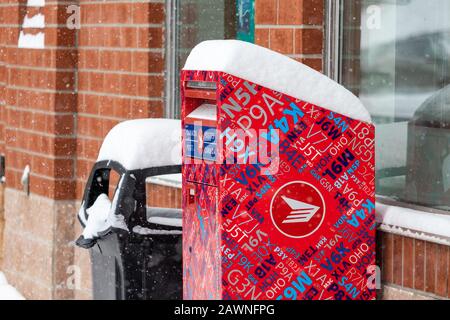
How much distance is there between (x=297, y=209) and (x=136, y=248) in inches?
40.3

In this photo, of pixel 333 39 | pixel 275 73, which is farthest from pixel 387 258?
pixel 333 39

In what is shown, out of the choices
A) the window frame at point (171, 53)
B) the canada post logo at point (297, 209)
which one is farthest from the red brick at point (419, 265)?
the window frame at point (171, 53)

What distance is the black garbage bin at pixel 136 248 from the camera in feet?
19.5

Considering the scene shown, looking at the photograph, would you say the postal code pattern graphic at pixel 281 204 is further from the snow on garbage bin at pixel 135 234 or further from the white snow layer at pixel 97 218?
the white snow layer at pixel 97 218

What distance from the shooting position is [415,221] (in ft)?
18.5

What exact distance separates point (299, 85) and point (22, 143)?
5.26 meters

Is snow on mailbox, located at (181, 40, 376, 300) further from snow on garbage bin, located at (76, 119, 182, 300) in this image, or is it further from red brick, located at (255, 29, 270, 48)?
red brick, located at (255, 29, 270, 48)

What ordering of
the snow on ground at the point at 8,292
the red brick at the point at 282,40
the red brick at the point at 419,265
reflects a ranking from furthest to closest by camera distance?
the snow on ground at the point at 8,292, the red brick at the point at 282,40, the red brick at the point at 419,265

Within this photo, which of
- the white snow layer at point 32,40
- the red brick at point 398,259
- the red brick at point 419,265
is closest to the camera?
the red brick at point 419,265

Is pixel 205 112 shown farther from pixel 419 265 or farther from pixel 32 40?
pixel 32 40

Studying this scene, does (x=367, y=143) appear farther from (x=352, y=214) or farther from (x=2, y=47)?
(x=2, y=47)

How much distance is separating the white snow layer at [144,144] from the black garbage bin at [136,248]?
2.9 inches
